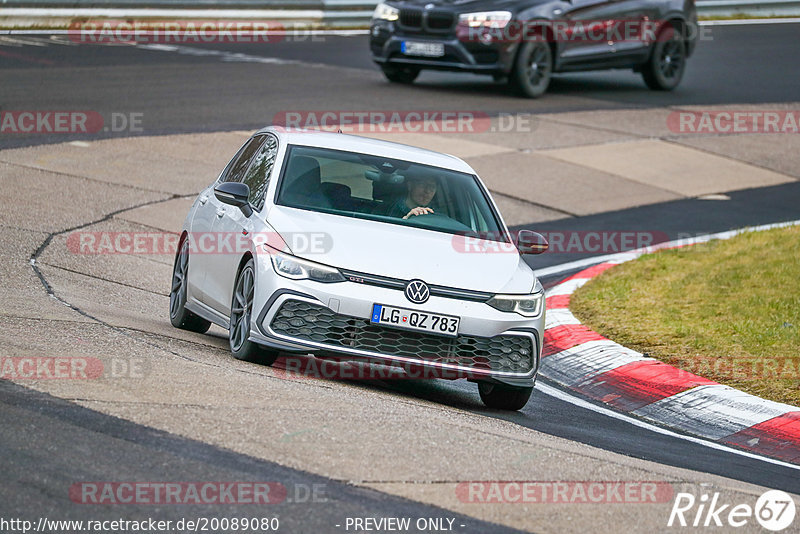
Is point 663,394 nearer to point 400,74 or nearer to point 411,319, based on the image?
point 411,319

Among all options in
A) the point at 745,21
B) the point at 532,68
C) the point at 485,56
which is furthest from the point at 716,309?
the point at 745,21

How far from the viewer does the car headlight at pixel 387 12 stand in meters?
21.5

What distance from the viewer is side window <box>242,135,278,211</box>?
346 inches

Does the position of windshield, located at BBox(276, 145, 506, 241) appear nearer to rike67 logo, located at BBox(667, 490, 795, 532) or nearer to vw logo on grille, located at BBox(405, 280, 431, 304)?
vw logo on grille, located at BBox(405, 280, 431, 304)

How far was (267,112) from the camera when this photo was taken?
1948 centimetres

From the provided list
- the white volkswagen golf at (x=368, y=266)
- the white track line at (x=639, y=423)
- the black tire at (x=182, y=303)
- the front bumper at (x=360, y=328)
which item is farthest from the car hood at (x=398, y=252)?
the black tire at (x=182, y=303)

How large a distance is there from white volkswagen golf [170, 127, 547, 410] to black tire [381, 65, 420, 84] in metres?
13.6

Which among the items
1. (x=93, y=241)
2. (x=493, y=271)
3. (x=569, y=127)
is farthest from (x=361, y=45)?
(x=493, y=271)

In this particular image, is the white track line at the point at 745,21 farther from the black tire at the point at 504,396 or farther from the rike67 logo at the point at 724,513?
the rike67 logo at the point at 724,513

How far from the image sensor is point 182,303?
9.56 metres

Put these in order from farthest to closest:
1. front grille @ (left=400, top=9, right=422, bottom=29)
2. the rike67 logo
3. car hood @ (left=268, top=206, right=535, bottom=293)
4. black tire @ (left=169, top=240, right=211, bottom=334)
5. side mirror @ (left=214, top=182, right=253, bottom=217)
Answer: front grille @ (left=400, top=9, right=422, bottom=29) < black tire @ (left=169, top=240, right=211, bottom=334) < side mirror @ (left=214, top=182, right=253, bottom=217) < car hood @ (left=268, top=206, right=535, bottom=293) < the rike67 logo

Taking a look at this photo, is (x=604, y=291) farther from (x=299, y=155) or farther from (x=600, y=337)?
(x=299, y=155)

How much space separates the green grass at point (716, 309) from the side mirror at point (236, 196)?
3.22 m

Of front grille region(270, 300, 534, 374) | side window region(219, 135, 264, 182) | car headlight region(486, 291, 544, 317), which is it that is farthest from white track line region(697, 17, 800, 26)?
front grille region(270, 300, 534, 374)
